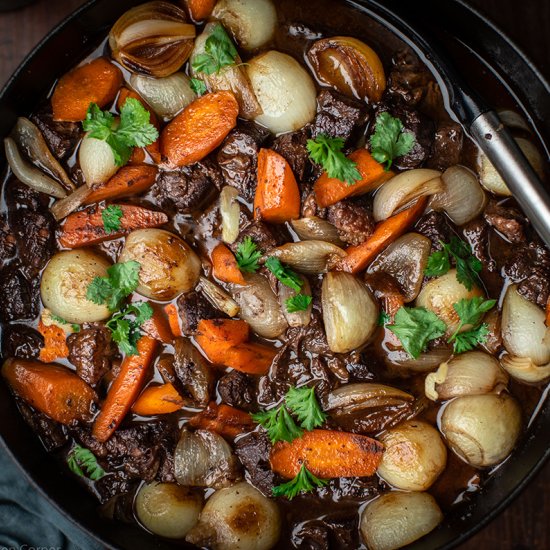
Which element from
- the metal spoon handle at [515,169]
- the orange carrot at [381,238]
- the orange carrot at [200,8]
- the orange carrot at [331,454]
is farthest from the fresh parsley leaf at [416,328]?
the orange carrot at [200,8]

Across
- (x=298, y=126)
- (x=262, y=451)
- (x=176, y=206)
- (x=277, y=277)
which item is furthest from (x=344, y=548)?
(x=298, y=126)

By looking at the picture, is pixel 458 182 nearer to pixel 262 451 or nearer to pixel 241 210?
pixel 241 210

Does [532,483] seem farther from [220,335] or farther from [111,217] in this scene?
[111,217]

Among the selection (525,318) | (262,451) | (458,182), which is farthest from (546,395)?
(262,451)

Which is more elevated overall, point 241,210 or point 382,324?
point 241,210

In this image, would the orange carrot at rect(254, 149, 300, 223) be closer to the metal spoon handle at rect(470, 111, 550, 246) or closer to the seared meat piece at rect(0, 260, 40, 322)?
the metal spoon handle at rect(470, 111, 550, 246)

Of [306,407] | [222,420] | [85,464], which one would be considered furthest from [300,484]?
[85,464]

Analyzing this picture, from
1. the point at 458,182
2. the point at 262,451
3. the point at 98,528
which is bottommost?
the point at 98,528

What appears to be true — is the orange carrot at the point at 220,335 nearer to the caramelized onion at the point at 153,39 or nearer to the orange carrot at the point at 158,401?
the orange carrot at the point at 158,401
